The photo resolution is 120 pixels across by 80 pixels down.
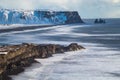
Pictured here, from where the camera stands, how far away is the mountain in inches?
6225

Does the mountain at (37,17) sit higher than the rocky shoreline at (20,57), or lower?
higher

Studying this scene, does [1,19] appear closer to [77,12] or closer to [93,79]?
[77,12]

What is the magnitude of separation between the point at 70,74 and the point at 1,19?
136227 mm

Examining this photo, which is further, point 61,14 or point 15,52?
point 61,14

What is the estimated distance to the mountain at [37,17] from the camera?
158 m

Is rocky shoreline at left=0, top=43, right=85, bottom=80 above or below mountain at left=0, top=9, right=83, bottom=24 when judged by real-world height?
below

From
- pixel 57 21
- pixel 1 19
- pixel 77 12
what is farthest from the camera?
pixel 77 12

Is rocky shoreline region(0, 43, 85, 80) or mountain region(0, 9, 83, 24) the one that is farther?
mountain region(0, 9, 83, 24)

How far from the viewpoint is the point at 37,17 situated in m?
176

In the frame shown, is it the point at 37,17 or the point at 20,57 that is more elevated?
the point at 37,17

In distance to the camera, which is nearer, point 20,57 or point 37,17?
point 20,57

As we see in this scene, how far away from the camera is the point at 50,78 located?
17.2m

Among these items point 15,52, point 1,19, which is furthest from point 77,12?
point 15,52

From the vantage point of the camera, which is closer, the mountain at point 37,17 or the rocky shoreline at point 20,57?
the rocky shoreline at point 20,57
